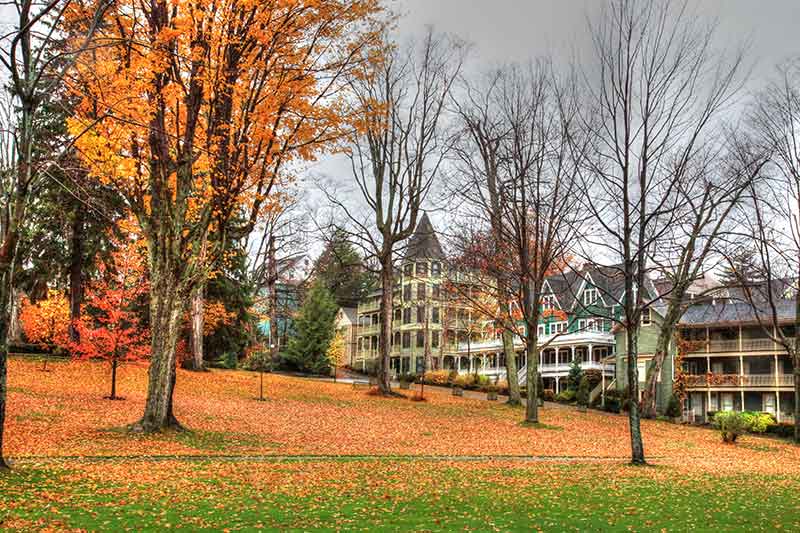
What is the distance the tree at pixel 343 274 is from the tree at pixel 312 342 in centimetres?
375

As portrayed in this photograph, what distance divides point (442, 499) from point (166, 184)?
9.78 meters

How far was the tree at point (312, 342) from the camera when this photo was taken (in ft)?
176

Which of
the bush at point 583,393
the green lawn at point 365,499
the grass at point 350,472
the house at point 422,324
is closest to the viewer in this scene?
the green lawn at point 365,499

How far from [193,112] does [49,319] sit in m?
17.5

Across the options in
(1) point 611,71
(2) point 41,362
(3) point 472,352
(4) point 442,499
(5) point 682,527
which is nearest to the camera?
(5) point 682,527

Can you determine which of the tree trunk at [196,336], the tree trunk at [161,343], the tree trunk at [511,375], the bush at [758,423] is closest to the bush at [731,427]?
the bush at [758,423]

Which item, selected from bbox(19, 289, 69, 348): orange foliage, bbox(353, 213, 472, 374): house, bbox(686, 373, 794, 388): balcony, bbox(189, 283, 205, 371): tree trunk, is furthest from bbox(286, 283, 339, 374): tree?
bbox(686, 373, 794, 388): balcony

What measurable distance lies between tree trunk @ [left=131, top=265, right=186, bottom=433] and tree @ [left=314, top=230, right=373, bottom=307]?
96.8ft

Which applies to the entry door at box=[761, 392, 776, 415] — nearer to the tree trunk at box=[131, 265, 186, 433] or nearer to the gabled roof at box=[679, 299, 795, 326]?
the gabled roof at box=[679, 299, 795, 326]

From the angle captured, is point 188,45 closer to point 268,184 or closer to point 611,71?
point 268,184

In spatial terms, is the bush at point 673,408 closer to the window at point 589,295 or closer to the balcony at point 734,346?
the balcony at point 734,346

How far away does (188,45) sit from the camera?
596 inches

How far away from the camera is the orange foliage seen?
93.4 feet

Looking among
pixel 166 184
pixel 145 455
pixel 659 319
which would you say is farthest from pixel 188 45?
pixel 659 319
